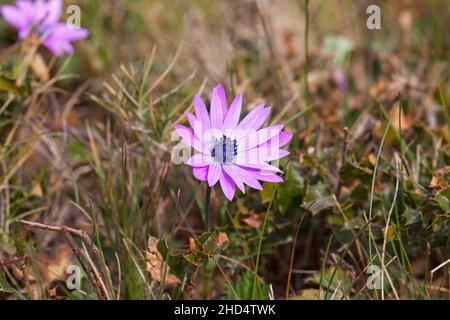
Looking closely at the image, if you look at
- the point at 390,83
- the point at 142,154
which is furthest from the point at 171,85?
the point at 390,83

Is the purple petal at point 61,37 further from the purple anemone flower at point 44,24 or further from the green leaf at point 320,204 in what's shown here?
the green leaf at point 320,204

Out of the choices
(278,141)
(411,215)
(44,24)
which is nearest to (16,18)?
(44,24)

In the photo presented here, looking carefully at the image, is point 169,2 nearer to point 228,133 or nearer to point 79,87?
point 79,87

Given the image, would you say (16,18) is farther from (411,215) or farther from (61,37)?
(411,215)

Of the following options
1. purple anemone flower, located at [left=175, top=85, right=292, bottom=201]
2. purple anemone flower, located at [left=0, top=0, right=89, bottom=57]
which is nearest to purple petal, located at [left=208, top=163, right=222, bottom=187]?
purple anemone flower, located at [left=175, top=85, right=292, bottom=201]

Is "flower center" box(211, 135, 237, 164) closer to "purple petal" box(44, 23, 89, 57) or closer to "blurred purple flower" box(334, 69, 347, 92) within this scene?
"purple petal" box(44, 23, 89, 57)
